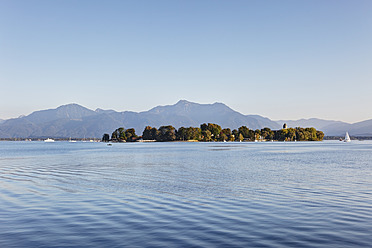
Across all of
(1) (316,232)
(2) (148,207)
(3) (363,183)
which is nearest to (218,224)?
(1) (316,232)

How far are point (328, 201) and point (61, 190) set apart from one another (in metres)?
23.6

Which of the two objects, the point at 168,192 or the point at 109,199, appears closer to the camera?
the point at 109,199

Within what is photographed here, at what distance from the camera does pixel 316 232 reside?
55.3 ft

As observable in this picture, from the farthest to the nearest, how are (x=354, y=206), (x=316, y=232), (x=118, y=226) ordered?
(x=354, y=206) → (x=118, y=226) → (x=316, y=232)

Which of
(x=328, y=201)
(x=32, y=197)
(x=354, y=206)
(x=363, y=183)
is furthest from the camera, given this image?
(x=363, y=183)

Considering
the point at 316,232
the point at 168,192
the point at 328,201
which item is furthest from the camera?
the point at 168,192

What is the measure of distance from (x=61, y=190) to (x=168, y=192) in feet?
34.2

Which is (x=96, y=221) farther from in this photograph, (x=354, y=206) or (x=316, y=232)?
(x=354, y=206)

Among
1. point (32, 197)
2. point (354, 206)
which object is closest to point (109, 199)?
point (32, 197)

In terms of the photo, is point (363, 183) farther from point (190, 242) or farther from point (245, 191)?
point (190, 242)

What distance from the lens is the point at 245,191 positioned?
1193 inches

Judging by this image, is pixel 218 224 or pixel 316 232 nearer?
pixel 316 232

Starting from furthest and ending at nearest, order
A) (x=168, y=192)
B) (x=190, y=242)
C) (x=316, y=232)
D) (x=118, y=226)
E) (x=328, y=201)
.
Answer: (x=168, y=192)
(x=328, y=201)
(x=118, y=226)
(x=316, y=232)
(x=190, y=242)

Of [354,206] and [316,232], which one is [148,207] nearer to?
[316,232]
